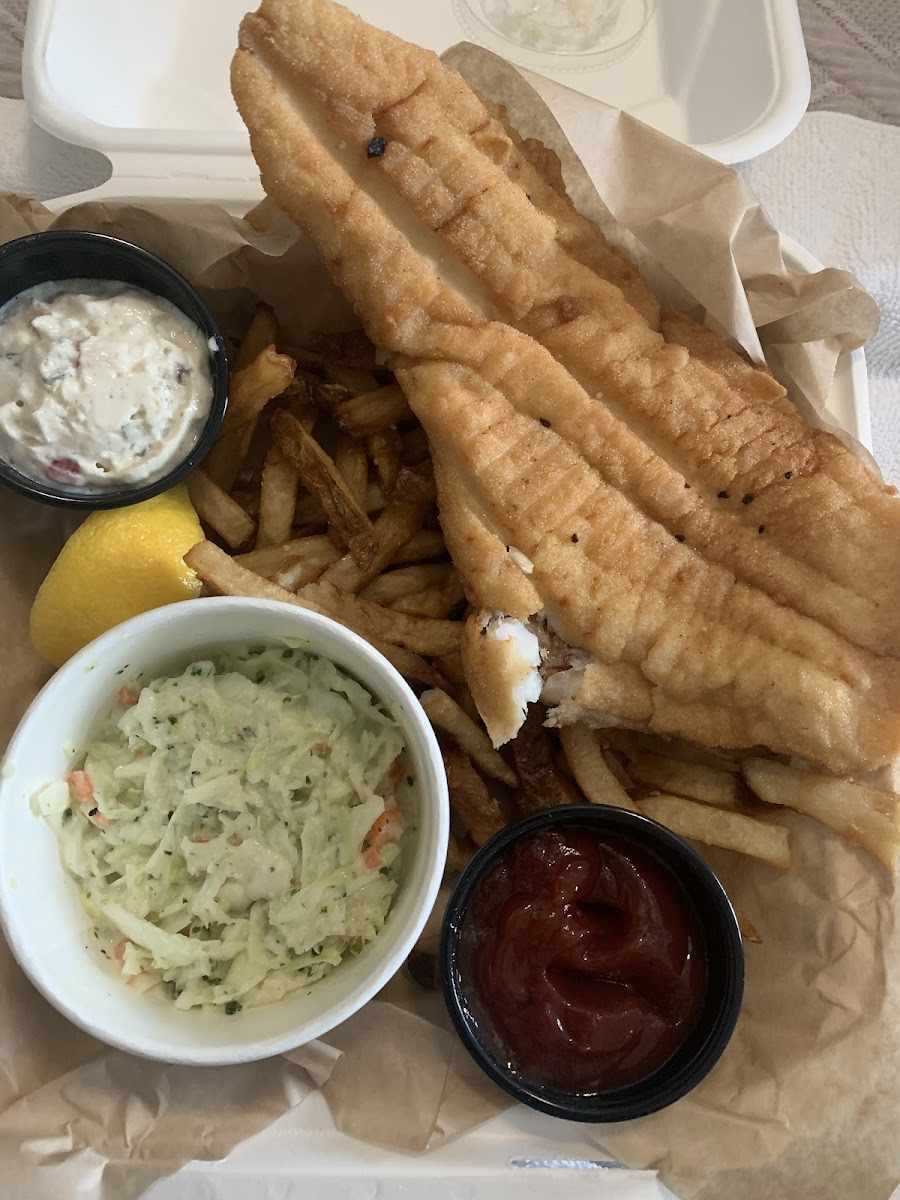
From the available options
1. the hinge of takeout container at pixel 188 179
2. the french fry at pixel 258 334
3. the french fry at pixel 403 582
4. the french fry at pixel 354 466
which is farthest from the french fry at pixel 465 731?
the hinge of takeout container at pixel 188 179

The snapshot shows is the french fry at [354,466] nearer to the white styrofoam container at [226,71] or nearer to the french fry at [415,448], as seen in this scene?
the french fry at [415,448]

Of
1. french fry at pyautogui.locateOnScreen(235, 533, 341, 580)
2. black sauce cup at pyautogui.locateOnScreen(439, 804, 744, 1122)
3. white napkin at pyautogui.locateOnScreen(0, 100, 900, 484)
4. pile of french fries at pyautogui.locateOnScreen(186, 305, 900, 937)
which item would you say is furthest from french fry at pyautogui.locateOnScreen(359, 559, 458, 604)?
white napkin at pyautogui.locateOnScreen(0, 100, 900, 484)

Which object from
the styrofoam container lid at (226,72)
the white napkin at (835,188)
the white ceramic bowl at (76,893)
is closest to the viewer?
the white ceramic bowl at (76,893)

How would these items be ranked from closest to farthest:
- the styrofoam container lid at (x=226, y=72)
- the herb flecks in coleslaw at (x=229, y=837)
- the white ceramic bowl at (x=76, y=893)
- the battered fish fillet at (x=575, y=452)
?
the white ceramic bowl at (x=76, y=893), the herb flecks in coleslaw at (x=229, y=837), the battered fish fillet at (x=575, y=452), the styrofoam container lid at (x=226, y=72)

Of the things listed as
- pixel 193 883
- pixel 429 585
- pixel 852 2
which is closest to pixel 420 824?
pixel 193 883

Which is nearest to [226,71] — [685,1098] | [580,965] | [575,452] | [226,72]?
[226,72]

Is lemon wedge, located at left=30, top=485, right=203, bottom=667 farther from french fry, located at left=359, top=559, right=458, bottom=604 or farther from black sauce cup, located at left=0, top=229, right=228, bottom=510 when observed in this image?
french fry, located at left=359, top=559, right=458, bottom=604

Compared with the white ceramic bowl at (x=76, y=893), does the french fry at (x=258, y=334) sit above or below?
above
